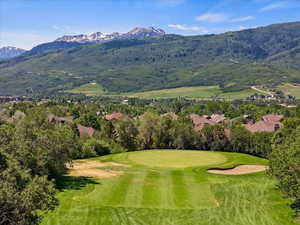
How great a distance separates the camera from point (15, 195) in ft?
54.4

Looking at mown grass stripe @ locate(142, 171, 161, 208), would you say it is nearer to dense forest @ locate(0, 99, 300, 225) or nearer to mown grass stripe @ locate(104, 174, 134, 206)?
mown grass stripe @ locate(104, 174, 134, 206)

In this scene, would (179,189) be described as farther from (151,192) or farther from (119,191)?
(119,191)

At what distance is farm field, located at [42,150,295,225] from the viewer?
96.5 ft

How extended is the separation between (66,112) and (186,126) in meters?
55.2

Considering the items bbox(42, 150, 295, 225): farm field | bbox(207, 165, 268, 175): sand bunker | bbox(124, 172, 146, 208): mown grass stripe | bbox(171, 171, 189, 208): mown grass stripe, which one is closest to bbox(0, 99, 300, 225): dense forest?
bbox(42, 150, 295, 225): farm field

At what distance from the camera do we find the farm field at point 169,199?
2941 cm

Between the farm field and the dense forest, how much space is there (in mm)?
2647

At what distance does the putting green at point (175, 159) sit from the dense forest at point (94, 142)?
1035cm

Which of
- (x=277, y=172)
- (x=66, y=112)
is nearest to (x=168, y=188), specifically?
(x=277, y=172)

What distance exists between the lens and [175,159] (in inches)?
2395

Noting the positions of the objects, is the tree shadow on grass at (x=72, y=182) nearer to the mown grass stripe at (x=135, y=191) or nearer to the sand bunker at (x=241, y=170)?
the mown grass stripe at (x=135, y=191)

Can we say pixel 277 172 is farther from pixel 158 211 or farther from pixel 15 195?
pixel 15 195

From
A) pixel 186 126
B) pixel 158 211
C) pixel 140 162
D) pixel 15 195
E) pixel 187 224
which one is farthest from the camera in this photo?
pixel 186 126

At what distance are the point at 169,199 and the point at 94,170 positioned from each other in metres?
18.9
